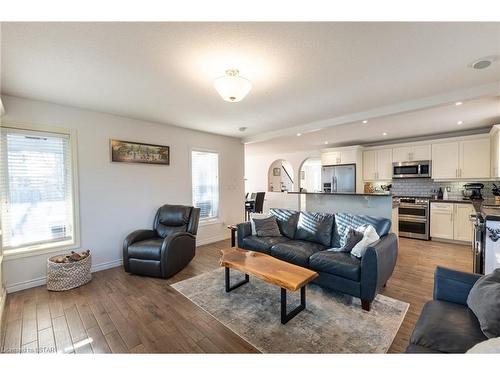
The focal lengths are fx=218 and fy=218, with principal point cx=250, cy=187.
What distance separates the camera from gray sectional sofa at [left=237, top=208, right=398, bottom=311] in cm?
221

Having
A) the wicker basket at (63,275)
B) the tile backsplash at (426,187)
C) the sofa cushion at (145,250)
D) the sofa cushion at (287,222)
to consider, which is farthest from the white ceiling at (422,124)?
the wicker basket at (63,275)

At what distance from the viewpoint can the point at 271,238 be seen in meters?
3.31

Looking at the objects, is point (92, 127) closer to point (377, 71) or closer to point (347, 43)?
point (347, 43)

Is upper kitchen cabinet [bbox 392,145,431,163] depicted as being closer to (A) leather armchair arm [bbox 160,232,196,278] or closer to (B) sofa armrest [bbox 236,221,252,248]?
(B) sofa armrest [bbox 236,221,252,248]

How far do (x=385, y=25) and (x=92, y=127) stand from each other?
148 inches

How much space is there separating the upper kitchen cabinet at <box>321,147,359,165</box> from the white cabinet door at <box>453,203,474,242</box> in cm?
231

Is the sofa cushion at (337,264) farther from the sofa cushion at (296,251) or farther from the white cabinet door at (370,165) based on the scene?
the white cabinet door at (370,165)

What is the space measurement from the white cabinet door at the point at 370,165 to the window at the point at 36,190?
20.8 ft

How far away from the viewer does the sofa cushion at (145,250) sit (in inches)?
118

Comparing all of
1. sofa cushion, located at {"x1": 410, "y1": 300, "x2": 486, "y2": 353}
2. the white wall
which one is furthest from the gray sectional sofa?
the white wall

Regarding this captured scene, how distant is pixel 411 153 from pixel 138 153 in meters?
5.94

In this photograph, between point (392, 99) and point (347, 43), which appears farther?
point (392, 99)
